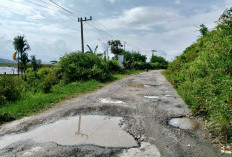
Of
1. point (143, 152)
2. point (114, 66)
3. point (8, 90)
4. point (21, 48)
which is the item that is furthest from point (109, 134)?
point (21, 48)

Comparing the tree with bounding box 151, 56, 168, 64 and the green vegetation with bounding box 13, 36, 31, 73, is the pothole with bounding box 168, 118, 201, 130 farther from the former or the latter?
the tree with bounding box 151, 56, 168, 64

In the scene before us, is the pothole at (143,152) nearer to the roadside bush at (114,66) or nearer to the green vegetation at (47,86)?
the green vegetation at (47,86)

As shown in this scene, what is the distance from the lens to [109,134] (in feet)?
12.6

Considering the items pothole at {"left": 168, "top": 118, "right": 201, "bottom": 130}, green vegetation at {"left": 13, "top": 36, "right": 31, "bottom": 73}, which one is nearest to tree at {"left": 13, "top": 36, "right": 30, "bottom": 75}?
green vegetation at {"left": 13, "top": 36, "right": 31, "bottom": 73}

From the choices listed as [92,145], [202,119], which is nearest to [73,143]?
[92,145]

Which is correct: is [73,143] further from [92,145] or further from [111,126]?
[111,126]

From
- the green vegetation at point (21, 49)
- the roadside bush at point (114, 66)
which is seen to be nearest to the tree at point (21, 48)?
the green vegetation at point (21, 49)

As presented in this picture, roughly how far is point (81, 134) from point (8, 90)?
16.0ft

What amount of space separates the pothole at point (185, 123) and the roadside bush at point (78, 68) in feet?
31.1

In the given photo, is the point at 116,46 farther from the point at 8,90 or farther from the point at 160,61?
the point at 8,90

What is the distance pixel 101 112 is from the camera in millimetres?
5430

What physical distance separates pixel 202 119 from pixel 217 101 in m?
1.33

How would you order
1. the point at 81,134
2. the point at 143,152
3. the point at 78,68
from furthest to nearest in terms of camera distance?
the point at 78,68
the point at 81,134
the point at 143,152

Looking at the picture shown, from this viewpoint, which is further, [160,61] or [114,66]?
[160,61]
